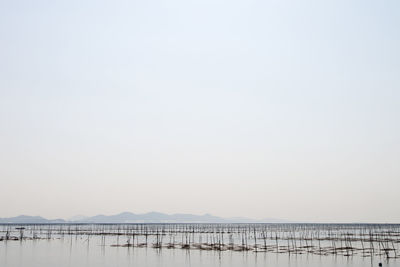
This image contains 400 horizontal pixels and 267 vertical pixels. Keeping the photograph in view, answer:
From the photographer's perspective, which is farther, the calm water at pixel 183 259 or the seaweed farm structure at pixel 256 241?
the seaweed farm structure at pixel 256 241

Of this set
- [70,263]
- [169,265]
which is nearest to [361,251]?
[169,265]

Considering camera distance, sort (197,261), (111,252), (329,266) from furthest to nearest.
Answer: (111,252)
(197,261)
(329,266)

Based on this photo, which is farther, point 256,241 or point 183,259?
point 256,241

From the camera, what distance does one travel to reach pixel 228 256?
34406 millimetres

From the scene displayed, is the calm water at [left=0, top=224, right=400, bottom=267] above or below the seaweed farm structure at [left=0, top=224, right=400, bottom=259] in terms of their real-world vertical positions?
above

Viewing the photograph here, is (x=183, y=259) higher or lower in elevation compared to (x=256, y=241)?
higher

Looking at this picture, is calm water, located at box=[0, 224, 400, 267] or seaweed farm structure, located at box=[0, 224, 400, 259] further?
seaweed farm structure, located at box=[0, 224, 400, 259]

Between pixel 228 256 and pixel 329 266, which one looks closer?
pixel 329 266

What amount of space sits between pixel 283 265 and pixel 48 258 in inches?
694

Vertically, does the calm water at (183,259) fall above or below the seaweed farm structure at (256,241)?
above

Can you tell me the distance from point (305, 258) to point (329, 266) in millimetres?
4329

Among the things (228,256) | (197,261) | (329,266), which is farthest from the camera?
(228,256)

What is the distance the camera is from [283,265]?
29.4m

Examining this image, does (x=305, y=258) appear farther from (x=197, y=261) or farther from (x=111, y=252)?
(x=111, y=252)
